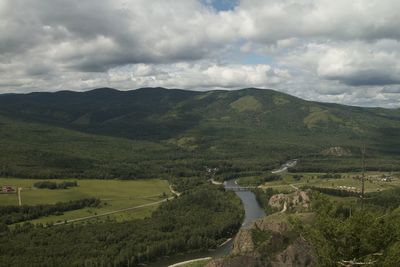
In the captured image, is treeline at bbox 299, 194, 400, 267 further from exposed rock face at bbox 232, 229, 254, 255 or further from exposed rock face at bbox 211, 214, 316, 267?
exposed rock face at bbox 232, 229, 254, 255

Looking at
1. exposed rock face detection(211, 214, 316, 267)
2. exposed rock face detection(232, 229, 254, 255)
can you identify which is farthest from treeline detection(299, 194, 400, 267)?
exposed rock face detection(232, 229, 254, 255)

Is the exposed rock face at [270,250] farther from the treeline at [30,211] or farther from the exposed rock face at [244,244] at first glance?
the treeline at [30,211]

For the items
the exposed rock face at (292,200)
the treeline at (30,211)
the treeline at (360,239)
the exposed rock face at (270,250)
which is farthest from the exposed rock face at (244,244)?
the treeline at (30,211)

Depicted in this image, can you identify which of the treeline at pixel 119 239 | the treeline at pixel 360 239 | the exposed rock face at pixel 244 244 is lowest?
the treeline at pixel 119 239

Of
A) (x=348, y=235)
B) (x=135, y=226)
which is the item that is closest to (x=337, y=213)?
(x=348, y=235)

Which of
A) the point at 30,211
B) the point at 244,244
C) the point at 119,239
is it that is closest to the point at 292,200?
the point at 244,244

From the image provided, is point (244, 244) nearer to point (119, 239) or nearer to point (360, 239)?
point (119, 239)
